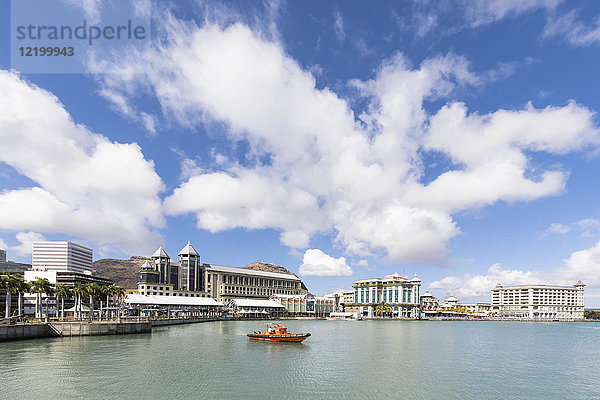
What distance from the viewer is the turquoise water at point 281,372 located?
130ft

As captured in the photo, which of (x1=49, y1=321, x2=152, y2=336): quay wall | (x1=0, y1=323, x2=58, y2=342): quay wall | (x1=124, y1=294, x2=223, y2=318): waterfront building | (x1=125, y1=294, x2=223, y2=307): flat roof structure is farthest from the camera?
(x1=124, y1=294, x2=223, y2=318): waterfront building

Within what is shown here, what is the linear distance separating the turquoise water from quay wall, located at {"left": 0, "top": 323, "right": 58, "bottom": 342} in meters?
2.69

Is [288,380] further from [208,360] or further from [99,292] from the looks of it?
[99,292]

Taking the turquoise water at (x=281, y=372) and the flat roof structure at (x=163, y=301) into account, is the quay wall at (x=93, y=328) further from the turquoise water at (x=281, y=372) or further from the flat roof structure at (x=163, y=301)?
the flat roof structure at (x=163, y=301)

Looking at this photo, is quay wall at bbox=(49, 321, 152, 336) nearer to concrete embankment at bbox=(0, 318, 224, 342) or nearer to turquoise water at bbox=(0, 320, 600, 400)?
concrete embankment at bbox=(0, 318, 224, 342)

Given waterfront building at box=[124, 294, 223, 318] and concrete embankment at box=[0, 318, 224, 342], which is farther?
waterfront building at box=[124, 294, 223, 318]

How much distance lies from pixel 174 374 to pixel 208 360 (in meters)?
10.5

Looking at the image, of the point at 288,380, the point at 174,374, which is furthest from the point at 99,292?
the point at 288,380

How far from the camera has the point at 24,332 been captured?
76.5m

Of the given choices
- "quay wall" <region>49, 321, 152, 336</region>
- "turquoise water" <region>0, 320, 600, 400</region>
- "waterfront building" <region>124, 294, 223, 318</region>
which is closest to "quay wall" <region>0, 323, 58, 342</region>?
"quay wall" <region>49, 321, 152, 336</region>

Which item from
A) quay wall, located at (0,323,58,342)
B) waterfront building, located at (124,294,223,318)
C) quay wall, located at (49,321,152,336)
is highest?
quay wall, located at (0,323,58,342)

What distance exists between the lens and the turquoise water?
39719 millimetres

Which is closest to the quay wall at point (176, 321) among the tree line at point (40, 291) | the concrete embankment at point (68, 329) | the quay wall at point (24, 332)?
the tree line at point (40, 291)

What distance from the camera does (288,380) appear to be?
45.2 m
